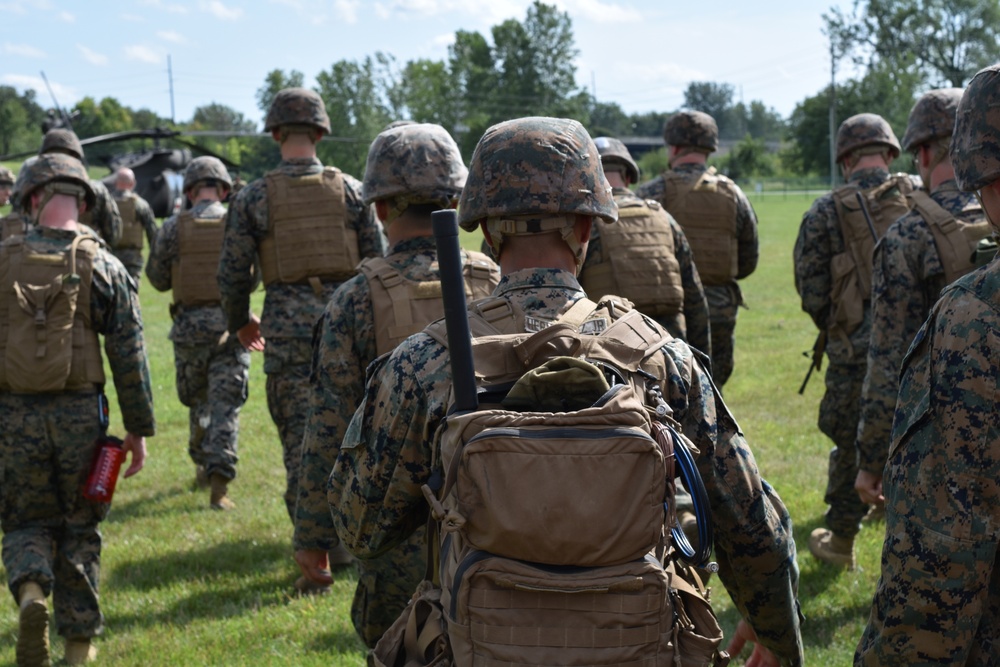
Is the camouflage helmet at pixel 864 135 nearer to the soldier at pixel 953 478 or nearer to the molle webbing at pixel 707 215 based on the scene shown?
the molle webbing at pixel 707 215

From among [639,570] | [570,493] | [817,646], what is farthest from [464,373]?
[817,646]

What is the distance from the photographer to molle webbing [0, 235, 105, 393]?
5.39m

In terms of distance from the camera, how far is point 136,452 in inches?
232

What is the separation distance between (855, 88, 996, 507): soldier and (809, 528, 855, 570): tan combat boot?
6.15 ft

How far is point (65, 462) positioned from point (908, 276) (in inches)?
159

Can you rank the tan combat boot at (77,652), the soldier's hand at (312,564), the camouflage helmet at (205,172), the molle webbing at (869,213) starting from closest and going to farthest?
the soldier's hand at (312,564), the tan combat boot at (77,652), the molle webbing at (869,213), the camouflage helmet at (205,172)

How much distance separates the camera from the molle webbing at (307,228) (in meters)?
6.60

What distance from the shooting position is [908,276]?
4590 mm

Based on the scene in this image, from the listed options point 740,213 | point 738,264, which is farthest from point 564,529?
point 738,264

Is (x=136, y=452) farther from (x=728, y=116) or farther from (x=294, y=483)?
(x=728, y=116)

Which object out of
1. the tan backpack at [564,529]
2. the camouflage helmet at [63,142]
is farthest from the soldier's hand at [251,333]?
the tan backpack at [564,529]

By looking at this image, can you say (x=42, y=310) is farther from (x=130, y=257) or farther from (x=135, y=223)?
(x=130, y=257)

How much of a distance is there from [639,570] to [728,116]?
16978cm

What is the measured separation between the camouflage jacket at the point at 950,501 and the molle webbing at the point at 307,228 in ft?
15.1
